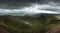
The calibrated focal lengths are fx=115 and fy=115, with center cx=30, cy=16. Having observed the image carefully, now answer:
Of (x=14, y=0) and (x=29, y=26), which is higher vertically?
(x=14, y=0)

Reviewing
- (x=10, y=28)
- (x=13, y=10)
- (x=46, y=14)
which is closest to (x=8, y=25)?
(x=10, y=28)

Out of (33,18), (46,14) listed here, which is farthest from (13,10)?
(46,14)

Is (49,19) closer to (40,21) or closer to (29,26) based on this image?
(40,21)

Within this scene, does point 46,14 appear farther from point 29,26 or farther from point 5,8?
point 5,8

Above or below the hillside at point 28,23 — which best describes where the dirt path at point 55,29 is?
below

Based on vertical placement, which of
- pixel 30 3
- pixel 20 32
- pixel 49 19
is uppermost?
pixel 30 3

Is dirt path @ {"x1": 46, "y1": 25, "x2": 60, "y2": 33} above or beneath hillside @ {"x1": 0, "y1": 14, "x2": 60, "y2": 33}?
beneath
